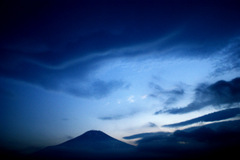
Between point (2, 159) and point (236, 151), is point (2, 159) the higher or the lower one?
the higher one

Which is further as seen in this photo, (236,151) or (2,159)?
(236,151)

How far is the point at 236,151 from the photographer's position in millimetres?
148125

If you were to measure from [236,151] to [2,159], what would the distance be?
256 meters

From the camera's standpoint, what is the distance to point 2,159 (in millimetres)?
90438
